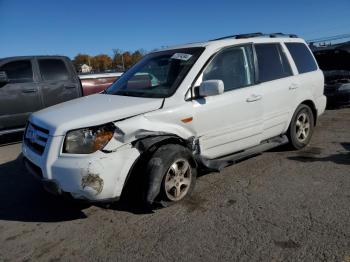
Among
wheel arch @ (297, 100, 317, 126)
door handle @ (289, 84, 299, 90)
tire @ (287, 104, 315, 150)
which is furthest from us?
wheel arch @ (297, 100, 317, 126)

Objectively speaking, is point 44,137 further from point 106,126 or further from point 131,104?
point 131,104

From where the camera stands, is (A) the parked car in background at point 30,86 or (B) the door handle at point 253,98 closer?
(B) the door handle at point 253,98

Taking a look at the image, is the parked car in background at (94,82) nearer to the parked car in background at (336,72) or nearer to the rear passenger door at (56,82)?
the rear passenger door at (56,82)

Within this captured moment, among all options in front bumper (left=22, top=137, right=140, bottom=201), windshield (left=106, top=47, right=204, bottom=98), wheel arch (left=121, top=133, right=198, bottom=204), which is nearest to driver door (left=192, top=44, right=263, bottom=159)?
windshield (left=106, top=47, right=204, bottom=98)

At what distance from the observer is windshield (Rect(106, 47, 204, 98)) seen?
13.7 feet

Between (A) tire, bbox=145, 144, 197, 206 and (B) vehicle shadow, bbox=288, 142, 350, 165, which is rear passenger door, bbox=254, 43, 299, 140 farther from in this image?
(A) tire, bbox=145, 144, 197, 206

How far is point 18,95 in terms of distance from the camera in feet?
24.5

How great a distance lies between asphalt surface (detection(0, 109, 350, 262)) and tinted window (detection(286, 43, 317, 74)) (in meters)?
1.61

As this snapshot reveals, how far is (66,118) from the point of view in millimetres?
3564

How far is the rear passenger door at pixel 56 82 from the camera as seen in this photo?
789 cm

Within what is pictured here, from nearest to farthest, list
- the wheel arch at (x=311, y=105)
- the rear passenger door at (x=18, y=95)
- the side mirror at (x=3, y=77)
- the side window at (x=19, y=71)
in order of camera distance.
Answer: the wheel arch at (x=311, y=105) < the side mirror at (x=3, y=77) < the rear passenger door at (x=18, y=95) < the side window at (x=19, y=71)

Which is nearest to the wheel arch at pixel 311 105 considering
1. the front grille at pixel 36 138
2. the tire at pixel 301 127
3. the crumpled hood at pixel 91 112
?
the tire at pixel 301 127

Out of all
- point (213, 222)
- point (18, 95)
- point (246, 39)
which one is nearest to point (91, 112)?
point (213, 222)

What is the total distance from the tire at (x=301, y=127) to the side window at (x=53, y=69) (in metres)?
5.31
